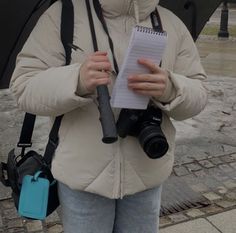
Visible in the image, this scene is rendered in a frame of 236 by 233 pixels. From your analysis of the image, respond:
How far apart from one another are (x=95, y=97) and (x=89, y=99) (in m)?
0.07

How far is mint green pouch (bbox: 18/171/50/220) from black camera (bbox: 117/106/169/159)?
0.41 m

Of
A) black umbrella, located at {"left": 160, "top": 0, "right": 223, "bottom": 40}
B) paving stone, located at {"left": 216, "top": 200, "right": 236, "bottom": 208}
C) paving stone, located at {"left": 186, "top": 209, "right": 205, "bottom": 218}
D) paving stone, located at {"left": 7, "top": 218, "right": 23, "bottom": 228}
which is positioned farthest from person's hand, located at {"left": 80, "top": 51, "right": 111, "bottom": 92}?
paving stone, located at {"left": 216, "top": 200, "right": 236, "bottom": 208}

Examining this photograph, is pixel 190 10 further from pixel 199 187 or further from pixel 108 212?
pixel 199 187

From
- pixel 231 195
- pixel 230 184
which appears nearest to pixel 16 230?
pixel 231 195

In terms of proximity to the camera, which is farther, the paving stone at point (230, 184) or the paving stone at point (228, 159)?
the paving stone at point (228, 159)

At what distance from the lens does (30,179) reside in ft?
6.76

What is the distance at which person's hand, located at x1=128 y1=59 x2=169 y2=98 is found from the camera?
1.77 meters

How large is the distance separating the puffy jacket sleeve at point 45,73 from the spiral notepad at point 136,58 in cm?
12

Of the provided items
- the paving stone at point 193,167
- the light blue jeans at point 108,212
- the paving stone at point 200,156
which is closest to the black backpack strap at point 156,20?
the light blue jeans at point 108,212

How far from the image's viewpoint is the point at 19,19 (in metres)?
2.25

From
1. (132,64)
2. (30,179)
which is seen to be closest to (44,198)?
(30,179)

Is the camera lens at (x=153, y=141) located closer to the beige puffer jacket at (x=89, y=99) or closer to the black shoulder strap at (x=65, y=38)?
the beige puffer jacket at (x=89, y=99)

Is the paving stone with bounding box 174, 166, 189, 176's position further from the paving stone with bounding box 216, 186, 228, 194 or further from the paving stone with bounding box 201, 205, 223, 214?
the paving stone with bounding box 201, 205, 223, 214

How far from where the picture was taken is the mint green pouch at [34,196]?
6.73 feet
